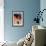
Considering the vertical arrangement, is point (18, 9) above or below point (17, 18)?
above

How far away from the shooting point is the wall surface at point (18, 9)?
6055 mm

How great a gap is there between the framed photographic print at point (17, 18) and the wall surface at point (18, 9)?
0.13m

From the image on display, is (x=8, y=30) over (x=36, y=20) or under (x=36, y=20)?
under

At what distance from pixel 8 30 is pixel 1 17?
64cm

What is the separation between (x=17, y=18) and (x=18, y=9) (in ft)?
1.28

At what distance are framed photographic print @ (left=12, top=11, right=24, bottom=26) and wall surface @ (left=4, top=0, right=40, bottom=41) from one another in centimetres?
13

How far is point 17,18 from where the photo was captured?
6109mm

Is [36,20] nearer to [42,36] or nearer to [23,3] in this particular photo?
[23,3]

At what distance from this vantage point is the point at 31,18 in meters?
6.14

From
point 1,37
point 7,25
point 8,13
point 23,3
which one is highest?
point 23,3

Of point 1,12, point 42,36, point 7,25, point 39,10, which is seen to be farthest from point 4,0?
point 42,36

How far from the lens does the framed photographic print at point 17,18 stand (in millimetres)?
6082

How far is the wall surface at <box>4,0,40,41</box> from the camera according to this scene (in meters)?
6.05

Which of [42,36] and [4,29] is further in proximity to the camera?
[4,29]
